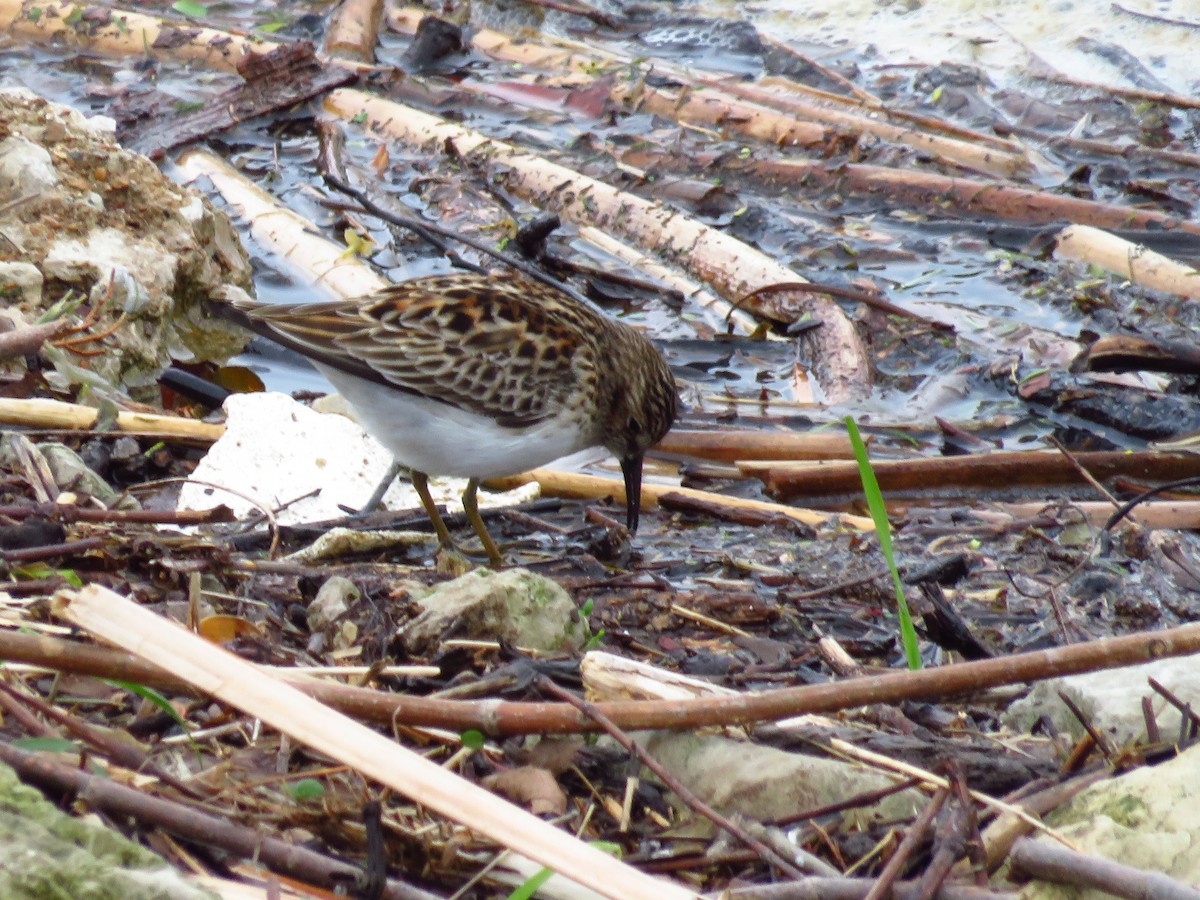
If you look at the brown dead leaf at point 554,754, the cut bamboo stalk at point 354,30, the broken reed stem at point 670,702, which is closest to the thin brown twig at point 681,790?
the broken reed stem at point 670,702

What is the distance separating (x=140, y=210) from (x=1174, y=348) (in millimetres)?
5247

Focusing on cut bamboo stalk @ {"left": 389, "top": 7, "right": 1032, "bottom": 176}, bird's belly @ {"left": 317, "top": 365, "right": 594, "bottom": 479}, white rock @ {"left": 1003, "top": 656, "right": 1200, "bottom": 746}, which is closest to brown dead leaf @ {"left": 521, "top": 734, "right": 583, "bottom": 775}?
white rock @ {"left": 1003, "top": 656, "right": 1200, "bottom": 746}

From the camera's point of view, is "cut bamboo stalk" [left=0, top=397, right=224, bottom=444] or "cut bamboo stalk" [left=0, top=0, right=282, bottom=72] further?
"cut bamboo stalk" [left=0, top=0, right=282, bottom=72]

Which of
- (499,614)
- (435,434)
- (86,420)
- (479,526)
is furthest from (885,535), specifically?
(86,420)

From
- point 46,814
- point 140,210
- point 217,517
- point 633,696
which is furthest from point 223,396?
point 46,814

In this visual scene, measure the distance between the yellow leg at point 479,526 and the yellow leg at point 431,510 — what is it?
122mm

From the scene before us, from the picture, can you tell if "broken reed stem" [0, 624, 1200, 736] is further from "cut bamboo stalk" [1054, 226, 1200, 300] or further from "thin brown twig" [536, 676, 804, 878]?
"cut bamboo stalk" [1054, 226, 1200, 300]

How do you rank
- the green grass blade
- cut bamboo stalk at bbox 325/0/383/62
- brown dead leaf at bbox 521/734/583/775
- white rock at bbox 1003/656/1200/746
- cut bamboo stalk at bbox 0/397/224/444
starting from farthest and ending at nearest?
cut bamboo stalk at bbox 325/0/383/62
cut bamboo stalk at bbox 0/397/224/444
the green grass blade
white rock at bbox 1003/656/1200/746
brown dead leaf at bbox 521/734/583/775

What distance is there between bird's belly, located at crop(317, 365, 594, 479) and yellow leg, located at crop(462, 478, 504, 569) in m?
0.08

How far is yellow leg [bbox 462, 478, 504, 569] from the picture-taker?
6246 millimetres

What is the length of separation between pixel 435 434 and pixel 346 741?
3.47 m

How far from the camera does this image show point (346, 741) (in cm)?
295

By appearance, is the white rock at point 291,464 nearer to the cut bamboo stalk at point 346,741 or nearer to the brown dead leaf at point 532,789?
the brown dead leaf at point 532,789

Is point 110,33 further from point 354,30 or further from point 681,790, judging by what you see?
point 681,790
